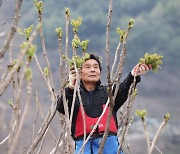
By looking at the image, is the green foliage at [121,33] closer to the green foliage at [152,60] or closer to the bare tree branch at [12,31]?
the green foliage at [152,60]

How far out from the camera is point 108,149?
11.7 feet

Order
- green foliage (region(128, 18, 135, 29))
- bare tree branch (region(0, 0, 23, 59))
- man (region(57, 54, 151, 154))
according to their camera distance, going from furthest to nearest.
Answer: man (region(57, 54, 151, 154)) < green foliage (region(128, 18, 135, 29)) < bare tree branch (region(0, 0, 23, 59))

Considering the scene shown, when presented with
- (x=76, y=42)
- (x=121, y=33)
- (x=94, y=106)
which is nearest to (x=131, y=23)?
(x=121, y=33)

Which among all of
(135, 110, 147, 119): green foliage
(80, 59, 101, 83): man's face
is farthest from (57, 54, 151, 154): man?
(135, 110, 147, 119): green foliage

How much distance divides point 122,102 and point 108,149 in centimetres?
50

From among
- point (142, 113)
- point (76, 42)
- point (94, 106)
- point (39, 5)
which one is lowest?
point (94, 106)

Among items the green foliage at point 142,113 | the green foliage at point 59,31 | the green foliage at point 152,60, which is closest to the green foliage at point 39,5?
the green foliage at point 59,31

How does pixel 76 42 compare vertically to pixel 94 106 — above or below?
above

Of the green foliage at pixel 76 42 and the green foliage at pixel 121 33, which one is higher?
the green foliage at pixel 121 33

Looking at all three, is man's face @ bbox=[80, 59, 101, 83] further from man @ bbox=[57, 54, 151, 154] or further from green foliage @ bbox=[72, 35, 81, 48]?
green foliage @ bbox=[72, 35, 81, 48]

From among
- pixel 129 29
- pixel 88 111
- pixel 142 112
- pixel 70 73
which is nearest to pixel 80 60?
pixel 70 73

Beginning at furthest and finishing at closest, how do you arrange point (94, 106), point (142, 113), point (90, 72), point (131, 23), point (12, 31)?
point (90, 72) < point (94, 106) < point (131, 23) < point (142, 113) < point (12, 31)

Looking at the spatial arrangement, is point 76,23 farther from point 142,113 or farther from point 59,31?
point 142,113

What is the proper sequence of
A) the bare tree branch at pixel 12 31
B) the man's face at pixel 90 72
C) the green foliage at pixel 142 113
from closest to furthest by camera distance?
the bare tree branch at pixel 12 31 → the green foliage at pixel 142 113 → the man's face at pixel 90 72
